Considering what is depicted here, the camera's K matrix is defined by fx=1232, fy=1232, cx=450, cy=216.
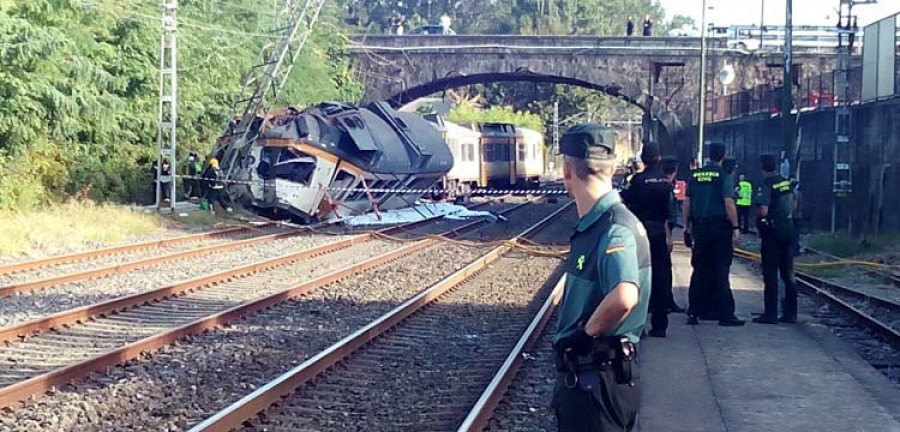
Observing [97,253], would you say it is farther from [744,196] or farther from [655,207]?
[744,196]

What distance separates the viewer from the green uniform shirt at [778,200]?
12766 mm

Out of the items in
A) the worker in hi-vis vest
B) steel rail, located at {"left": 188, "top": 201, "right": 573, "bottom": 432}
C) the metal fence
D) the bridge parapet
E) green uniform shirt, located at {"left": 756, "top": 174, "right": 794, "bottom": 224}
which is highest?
the bridge parapet

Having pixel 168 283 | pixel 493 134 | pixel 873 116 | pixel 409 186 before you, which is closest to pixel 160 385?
pixel 168 283

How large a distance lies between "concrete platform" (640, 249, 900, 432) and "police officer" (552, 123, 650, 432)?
12.4 ft

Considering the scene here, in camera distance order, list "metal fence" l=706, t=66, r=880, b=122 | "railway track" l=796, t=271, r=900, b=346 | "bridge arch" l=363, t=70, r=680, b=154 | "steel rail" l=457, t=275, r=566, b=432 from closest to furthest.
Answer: "steel rail" l=457, t=275, r=566, b=432 < "railway track" l=796, t=271, r=900, b=346 < "metal fence" l=706, t=66, r=880, b=122 < "bridge arch" l=363, t=70, r=680, b=154

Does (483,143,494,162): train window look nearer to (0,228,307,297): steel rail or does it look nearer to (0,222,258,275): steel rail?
(0,222,258,275): steel rail

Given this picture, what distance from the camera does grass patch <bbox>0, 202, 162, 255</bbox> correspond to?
20972 millimetres

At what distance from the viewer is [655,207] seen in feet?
39.0

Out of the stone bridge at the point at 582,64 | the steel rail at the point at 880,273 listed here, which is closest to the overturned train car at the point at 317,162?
the steel rail at the point at 880,273

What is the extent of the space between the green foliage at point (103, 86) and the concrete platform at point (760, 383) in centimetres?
1675

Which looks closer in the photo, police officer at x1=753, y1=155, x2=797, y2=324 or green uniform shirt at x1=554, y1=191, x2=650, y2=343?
green uniform shirt at x1=554, y1=191, x2=650, y2=343

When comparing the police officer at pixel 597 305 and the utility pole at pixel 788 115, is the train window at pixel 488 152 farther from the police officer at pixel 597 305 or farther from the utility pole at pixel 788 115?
the police officer at pixel 597 305

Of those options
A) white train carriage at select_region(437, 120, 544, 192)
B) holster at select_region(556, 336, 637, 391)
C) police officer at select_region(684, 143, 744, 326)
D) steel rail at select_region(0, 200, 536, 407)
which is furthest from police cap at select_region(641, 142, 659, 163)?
white train carriage at select_region(437, 120, 544, 192)

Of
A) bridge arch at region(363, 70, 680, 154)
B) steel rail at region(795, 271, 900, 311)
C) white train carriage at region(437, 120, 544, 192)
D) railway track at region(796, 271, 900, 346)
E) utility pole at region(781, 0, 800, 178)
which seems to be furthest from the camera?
bridge arch at region(363, 70, 680, 154)
